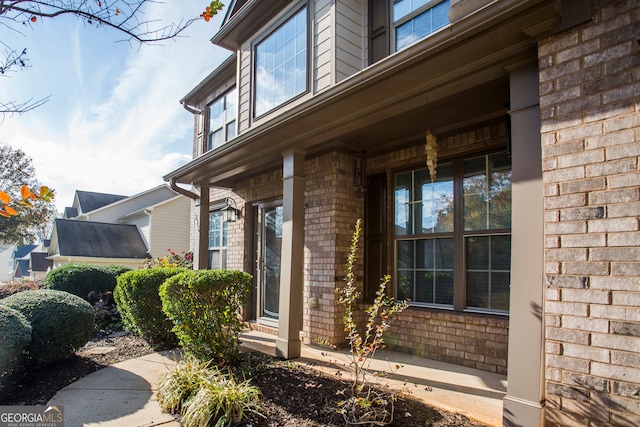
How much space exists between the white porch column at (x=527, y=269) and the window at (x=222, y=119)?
6.11 metres

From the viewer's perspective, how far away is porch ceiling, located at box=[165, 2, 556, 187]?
2.61 m

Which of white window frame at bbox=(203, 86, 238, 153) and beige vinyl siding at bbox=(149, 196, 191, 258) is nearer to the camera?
white window frame at bbox=(203, 86, 238, 153)

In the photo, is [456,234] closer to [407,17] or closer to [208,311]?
[407,17]

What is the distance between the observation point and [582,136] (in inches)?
91.0

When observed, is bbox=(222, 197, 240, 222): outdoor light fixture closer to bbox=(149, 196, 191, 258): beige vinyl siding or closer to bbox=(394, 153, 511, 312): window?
bbox=(394, 153, 511, 312): window

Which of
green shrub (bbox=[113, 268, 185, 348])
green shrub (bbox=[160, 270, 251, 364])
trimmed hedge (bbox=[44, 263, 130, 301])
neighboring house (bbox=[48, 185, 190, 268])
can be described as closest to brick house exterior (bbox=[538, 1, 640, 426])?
green shrub (bbox=[160, 270, 251, 364])

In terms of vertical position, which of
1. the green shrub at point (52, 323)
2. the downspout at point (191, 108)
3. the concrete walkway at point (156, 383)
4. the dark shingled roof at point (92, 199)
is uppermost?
the downspout at point (191, 108)

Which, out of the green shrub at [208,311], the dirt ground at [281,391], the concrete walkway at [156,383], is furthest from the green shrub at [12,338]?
the green shrub at [208,311]

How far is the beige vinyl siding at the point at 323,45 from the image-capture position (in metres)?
5.17

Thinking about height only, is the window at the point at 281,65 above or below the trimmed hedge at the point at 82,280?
above

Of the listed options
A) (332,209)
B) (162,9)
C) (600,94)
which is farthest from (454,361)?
(162,9)

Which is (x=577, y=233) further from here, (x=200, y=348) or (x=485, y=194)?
(x=200, y=348)

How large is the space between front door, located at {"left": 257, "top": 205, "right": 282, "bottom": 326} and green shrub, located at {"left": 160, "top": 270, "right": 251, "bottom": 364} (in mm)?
2127

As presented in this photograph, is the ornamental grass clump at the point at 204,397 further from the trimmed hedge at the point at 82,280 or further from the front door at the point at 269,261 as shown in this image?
the trimmed hedge at the point at 82,280
